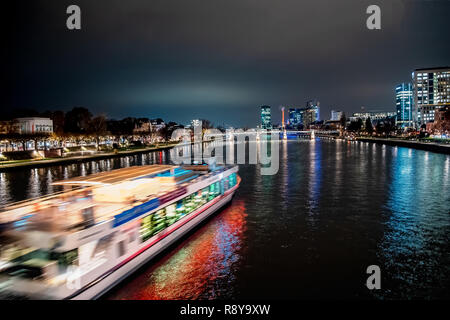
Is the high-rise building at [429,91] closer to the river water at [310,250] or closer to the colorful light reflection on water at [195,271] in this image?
the river water at [310,250]

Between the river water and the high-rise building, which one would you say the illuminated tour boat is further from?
the high-rise building

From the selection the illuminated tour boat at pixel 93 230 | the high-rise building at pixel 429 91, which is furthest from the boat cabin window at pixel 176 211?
the high-rise building at pixel 429 91

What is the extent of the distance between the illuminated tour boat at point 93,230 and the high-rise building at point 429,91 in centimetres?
19390

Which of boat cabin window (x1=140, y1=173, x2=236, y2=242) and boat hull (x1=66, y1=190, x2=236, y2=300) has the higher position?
boat cabin window (x1=140, y1=173, x2=236, y2=242)

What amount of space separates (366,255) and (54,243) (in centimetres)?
953

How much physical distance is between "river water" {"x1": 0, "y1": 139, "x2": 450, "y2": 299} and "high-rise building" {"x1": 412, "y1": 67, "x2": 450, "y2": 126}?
184 m

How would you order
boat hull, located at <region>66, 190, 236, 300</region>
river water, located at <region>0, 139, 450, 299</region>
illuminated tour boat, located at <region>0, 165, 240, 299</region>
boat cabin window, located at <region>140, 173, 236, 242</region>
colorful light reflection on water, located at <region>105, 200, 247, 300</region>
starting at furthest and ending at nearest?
boat cabin window, located at <region>140, 173, 236, 242</region>, river water, located at <region>0, 139, 450, 299</region>, colorful light reflection on water, located at <region>105, 200, 247, 300</region>, boat hull, located at <region>66, 190, 236, 300</region>, illuminated tour boat, located at <region>0, 165, 240, 299</region>

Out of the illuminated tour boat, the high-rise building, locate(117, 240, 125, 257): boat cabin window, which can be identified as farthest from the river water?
the high-rise building

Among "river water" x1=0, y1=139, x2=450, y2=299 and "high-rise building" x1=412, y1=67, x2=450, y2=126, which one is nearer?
"river water" x1=0, y1=139, x2=450, y2=299

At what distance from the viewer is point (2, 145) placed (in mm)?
69688

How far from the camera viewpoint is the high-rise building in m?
176

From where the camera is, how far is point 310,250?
37.9 feet
